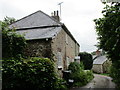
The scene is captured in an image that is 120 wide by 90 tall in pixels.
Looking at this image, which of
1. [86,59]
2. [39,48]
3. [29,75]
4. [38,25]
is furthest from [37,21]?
[86,59]

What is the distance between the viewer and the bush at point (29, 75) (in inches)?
284

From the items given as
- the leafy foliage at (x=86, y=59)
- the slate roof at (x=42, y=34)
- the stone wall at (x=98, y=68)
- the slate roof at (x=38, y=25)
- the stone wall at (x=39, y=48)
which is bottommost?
the stone wall at (x=98, y=68)

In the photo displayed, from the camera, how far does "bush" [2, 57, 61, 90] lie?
7215 mm

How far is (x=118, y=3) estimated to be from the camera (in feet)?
18.4

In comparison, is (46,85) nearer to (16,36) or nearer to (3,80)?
(3,80)

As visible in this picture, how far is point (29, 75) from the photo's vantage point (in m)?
7.38

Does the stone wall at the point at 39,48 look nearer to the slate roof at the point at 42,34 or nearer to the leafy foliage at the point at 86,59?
the slate roof at the point at 42,34

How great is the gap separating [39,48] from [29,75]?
293cm

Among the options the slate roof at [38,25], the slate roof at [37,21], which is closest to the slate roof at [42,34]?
the slate roof at [38,25]

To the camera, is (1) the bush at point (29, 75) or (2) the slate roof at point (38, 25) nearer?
(1) the bush at point (29, 75)

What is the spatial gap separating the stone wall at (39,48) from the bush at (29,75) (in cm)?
181

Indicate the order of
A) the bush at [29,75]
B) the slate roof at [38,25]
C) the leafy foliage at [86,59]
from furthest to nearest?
the leafy foliage at [86,59], the slate roof at [38,25], the bush at [29,75]

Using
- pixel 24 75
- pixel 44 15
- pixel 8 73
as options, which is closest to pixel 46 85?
pixel 24 75

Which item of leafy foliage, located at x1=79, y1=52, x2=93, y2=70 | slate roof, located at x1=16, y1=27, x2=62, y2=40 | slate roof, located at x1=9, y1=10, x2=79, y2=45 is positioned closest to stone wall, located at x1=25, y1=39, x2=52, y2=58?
slate roof, located at x1=16, y1=27, x2=62, y2=40
